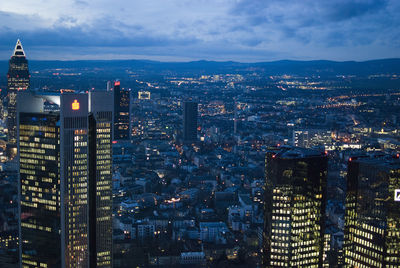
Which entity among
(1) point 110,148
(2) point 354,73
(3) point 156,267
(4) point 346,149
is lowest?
(3) point 156,267

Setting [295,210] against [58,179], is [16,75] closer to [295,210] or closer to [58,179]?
[58,179]

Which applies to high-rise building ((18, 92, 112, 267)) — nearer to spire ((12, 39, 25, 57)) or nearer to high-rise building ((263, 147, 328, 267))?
high-rise building ((263, 147, 328, 267))

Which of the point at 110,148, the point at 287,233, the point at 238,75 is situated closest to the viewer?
the point at 287,233

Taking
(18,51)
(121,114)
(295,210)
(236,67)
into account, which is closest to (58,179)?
(295,210)

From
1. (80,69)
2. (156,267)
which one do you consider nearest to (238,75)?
(80,69)

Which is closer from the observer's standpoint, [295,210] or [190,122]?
[295,210]

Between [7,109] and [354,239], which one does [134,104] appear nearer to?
[7,109]

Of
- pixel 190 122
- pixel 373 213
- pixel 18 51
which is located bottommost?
pixel 190 122

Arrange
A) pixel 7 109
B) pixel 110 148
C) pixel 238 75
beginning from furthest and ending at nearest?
pixel 238 75, pixel 7 109, pixel 110 148
